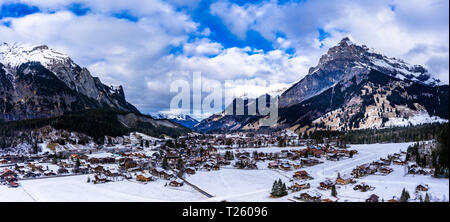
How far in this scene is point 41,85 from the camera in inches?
3465

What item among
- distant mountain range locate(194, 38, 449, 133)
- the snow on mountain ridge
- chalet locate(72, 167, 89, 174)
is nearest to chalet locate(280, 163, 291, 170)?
chalet locate(72, 167, 89, 174)

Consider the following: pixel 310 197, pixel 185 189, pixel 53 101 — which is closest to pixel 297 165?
pixel 310 197

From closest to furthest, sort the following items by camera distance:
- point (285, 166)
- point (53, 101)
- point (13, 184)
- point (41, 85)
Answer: point (13, 184) < point (285, 166) < point (53, 101) < point (41, 85)

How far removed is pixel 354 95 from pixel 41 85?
116 m

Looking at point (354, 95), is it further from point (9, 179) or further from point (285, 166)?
point (9, 179)

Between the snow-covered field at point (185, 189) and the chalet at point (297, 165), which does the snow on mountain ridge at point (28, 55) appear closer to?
the snow-covered field at point (185, 189)

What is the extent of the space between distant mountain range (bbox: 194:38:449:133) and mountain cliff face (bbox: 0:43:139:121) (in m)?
63.3

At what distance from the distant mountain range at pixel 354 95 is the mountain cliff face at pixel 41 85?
208ft

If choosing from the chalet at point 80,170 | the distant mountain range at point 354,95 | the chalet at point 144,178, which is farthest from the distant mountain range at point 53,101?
the distant mountain range at point 354,95

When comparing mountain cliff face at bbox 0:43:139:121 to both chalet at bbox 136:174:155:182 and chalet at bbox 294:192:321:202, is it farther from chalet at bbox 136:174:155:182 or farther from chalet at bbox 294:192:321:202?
chalet at bbox 294:192:321:202

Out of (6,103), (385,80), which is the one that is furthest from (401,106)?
(6,103)

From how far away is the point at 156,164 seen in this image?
28125 mm
